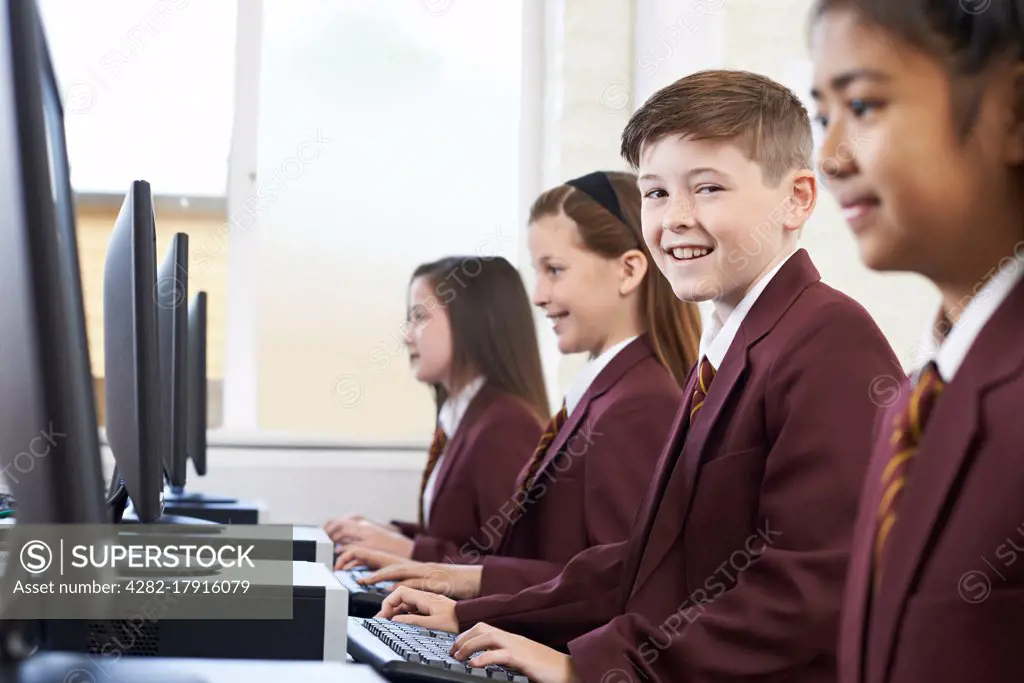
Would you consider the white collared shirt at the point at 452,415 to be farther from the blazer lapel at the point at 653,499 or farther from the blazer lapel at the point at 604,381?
the blazer lapel at the point at 653,499

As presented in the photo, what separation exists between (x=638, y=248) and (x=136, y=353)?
108cm

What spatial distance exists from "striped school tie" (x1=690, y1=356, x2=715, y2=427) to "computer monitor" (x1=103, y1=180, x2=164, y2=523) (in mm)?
607

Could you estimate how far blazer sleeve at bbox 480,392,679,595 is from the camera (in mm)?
1714

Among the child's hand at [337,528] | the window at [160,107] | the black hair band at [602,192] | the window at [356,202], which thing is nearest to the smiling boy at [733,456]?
the black hair band at [602,192]

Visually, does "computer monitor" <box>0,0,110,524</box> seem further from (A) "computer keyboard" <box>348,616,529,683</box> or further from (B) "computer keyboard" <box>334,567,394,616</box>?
(B) "computer keyboard" <box>334,567,394,616</box>

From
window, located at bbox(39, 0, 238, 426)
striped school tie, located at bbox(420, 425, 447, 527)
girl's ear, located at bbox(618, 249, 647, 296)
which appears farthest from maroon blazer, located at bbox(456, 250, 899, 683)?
window, located at bbox(39, 0, 238, 426)

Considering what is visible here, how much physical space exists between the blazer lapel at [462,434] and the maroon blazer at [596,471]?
2.13 feet

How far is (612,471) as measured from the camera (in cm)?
174

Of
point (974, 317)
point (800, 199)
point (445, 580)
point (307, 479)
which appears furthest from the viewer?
point (307, 479)

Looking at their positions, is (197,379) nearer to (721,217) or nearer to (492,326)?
(492,326)

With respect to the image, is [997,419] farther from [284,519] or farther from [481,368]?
[284,519]

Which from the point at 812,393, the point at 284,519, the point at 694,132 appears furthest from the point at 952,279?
the point at 284,519

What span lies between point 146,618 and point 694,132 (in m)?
0.84

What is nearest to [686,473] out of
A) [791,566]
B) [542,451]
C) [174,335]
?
[791,566]
